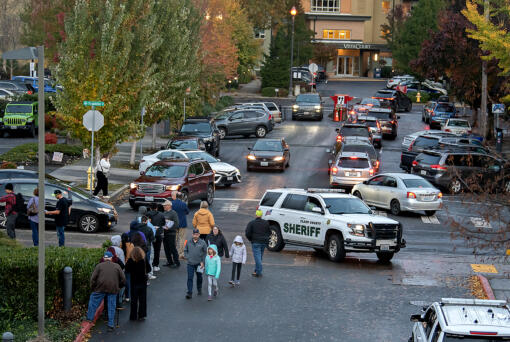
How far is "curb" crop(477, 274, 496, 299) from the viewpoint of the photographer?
59.6 ft

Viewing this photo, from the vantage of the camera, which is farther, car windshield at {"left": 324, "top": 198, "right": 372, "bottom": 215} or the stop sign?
the stop sign

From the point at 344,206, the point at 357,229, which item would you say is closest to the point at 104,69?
the point at 344,206

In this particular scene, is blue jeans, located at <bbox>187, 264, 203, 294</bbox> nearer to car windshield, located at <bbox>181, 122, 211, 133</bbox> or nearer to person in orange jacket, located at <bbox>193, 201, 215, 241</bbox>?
person in orange jacket, located at <bbox>193, 201, 215, 241</bbox>

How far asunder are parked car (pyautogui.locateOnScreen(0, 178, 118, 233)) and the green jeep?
2488cm

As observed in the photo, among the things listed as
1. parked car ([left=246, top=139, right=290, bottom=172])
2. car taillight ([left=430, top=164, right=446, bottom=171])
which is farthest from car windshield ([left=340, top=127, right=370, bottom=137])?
car taillight ([left=430, top=164, right=446, bottom=171])

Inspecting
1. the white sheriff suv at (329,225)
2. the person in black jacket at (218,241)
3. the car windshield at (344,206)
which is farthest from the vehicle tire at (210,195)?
the person in black jacket at (218,241)

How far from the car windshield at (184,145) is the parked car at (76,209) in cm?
1436

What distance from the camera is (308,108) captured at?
204ft

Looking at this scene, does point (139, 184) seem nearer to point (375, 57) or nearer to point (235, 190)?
point (235, 190)

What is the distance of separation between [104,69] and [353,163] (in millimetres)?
10686

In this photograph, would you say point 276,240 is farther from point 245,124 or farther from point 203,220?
point 245,124

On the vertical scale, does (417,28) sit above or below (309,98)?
above

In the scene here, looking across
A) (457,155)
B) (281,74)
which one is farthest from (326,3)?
(457,155)

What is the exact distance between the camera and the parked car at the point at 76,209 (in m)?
24.2
